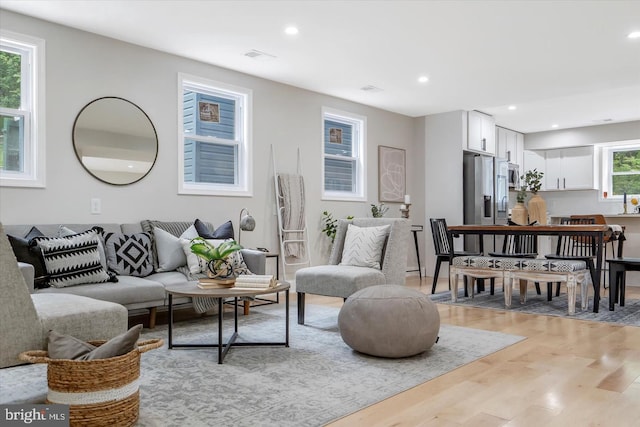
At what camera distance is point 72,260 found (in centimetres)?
350

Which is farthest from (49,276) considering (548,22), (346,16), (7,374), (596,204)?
(596,204)

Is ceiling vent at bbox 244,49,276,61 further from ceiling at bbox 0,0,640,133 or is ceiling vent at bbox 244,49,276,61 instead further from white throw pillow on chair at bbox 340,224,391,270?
white throw pillow on chair at bbox 340,224,391,270

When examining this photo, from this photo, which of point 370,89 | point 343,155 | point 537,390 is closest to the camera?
point 537,390

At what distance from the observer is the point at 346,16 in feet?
13.1

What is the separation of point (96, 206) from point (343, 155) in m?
3.56

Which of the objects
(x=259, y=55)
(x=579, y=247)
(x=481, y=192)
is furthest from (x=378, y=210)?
(x=259, y=55)

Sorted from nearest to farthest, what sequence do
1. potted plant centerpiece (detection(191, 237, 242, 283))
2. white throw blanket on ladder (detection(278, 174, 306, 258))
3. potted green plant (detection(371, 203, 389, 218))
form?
potted plant centerpiece (detection(191, 237, 242, 283)) < white throw blanket on ladder (detection(278, 174, 306, 258)) < potted green plant (detection(371, 203, 389, 218))

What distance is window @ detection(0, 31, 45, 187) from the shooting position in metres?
3.94

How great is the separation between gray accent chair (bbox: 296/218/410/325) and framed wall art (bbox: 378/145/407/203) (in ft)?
9.81

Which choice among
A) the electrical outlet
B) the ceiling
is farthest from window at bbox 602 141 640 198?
the electrical outlet

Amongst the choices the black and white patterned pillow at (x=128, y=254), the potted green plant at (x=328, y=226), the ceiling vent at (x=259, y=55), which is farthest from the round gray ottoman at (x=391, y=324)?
the potted green plant at (x=328, y=226)

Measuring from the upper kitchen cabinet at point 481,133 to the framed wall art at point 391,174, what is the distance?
105 centimetres

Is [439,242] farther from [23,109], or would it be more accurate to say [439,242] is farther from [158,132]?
[23,109]

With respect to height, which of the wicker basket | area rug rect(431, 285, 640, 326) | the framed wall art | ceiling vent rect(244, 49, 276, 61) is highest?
ceiling vent rect(244, 49, 276, 61)
